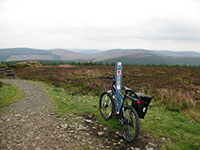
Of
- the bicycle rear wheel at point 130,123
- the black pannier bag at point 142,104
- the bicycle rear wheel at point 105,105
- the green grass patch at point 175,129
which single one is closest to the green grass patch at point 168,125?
the green grass patch at point 175,129

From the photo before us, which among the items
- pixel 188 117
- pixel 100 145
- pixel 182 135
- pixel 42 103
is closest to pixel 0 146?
pixel 100 145

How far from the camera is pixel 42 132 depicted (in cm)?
545

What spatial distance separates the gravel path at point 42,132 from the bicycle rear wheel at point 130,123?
816 mm

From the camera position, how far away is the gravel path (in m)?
4.65

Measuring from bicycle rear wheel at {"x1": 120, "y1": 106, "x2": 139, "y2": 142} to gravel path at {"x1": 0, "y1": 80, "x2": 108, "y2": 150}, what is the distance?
0.82 meters

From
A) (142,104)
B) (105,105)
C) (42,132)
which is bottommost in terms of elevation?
(42,132)

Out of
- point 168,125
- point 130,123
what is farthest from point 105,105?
point 168,125

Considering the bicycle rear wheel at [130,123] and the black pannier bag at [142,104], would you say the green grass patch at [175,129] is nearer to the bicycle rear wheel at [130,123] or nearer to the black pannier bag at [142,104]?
the bicycle rear wheel at [130,123]

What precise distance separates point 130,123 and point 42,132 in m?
2.95

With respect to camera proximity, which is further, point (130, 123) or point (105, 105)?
point (105, 105)

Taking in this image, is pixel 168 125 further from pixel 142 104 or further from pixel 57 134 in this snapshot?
pixel 57 134

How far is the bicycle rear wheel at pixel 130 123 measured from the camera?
448 cm

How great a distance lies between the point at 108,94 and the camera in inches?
250

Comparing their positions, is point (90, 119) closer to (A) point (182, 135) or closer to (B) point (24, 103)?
(A) point (182, 135)
